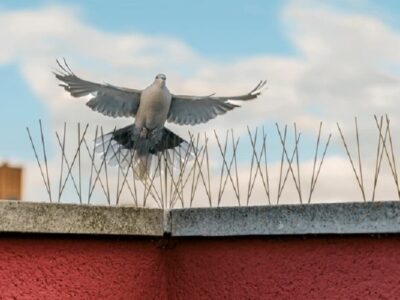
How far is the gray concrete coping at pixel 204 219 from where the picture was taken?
341cm

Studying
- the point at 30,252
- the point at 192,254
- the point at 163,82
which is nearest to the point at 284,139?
the point at 192,254

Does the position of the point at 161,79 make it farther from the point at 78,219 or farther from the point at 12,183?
the point at 78,219

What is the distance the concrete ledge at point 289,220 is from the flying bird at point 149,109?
9.17 ft

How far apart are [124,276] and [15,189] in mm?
4238

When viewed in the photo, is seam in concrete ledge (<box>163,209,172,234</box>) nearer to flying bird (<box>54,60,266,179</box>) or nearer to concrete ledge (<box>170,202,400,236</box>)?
concrete ledge (<box>170,202,400,236</box>)

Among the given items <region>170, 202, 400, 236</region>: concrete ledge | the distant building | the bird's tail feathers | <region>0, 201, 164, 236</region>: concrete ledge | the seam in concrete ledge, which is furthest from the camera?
the distant building

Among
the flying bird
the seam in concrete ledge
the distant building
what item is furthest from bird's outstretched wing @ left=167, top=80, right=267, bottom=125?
the seam in concrete ledge

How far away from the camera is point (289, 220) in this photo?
11.8ft

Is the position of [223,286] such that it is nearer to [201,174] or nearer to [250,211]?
[250,211]

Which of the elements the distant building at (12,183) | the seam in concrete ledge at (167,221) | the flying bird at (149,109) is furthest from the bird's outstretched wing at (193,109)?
the seam in concrete ledge at (167,221)

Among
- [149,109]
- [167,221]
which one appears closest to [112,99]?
[149,109]

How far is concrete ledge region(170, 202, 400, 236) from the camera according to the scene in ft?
11.1

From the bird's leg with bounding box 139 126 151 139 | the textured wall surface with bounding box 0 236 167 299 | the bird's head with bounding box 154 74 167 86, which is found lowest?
the textured wall surface with bounding box 0 236 167 299

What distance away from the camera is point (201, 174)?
4273 mm
